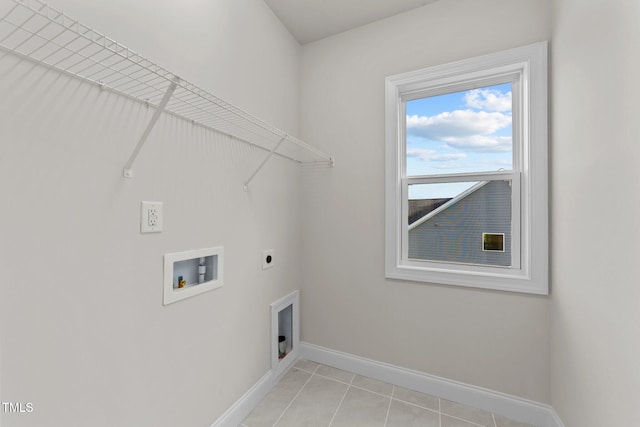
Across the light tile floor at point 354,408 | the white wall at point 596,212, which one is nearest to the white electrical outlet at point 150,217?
the light tile floor at point 354,408

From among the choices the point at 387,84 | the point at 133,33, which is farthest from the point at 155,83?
the point at 387,84

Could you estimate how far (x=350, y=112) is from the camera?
1993 millimetres

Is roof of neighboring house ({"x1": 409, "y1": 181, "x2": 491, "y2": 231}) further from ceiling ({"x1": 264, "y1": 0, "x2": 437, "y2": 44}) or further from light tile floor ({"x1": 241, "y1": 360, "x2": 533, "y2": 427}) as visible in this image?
ceiling ({"x1": 264, "y1": 0, "x2": 437, "y2": 44})

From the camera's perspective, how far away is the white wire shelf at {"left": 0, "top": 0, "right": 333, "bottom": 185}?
0.71 metres

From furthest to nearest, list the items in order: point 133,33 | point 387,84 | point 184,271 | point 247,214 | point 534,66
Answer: point 387,84 → point 247,214 → point 534,66 → point 184,271 → point 133,33

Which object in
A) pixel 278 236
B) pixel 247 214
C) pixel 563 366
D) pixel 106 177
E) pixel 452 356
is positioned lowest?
pixel 452 356

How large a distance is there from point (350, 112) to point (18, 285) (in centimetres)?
188

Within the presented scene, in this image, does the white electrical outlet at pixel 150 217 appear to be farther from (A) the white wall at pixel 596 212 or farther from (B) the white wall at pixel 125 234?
(A) the white wall at pixel 596 212

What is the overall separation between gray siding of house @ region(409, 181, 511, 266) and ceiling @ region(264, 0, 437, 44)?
1303mm

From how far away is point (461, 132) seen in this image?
178 cm

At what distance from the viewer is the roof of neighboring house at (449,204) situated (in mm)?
1738

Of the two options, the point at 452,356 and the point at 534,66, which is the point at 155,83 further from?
the point at 452,356

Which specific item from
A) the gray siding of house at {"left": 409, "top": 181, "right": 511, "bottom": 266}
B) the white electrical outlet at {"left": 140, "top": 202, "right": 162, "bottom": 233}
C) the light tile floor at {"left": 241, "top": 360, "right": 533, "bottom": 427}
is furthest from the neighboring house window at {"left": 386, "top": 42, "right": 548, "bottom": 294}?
the white electrical outlet at {"left": 140, "top": 202, "right": 162, "bottom": 233}

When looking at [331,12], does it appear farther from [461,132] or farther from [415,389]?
[415,389]
